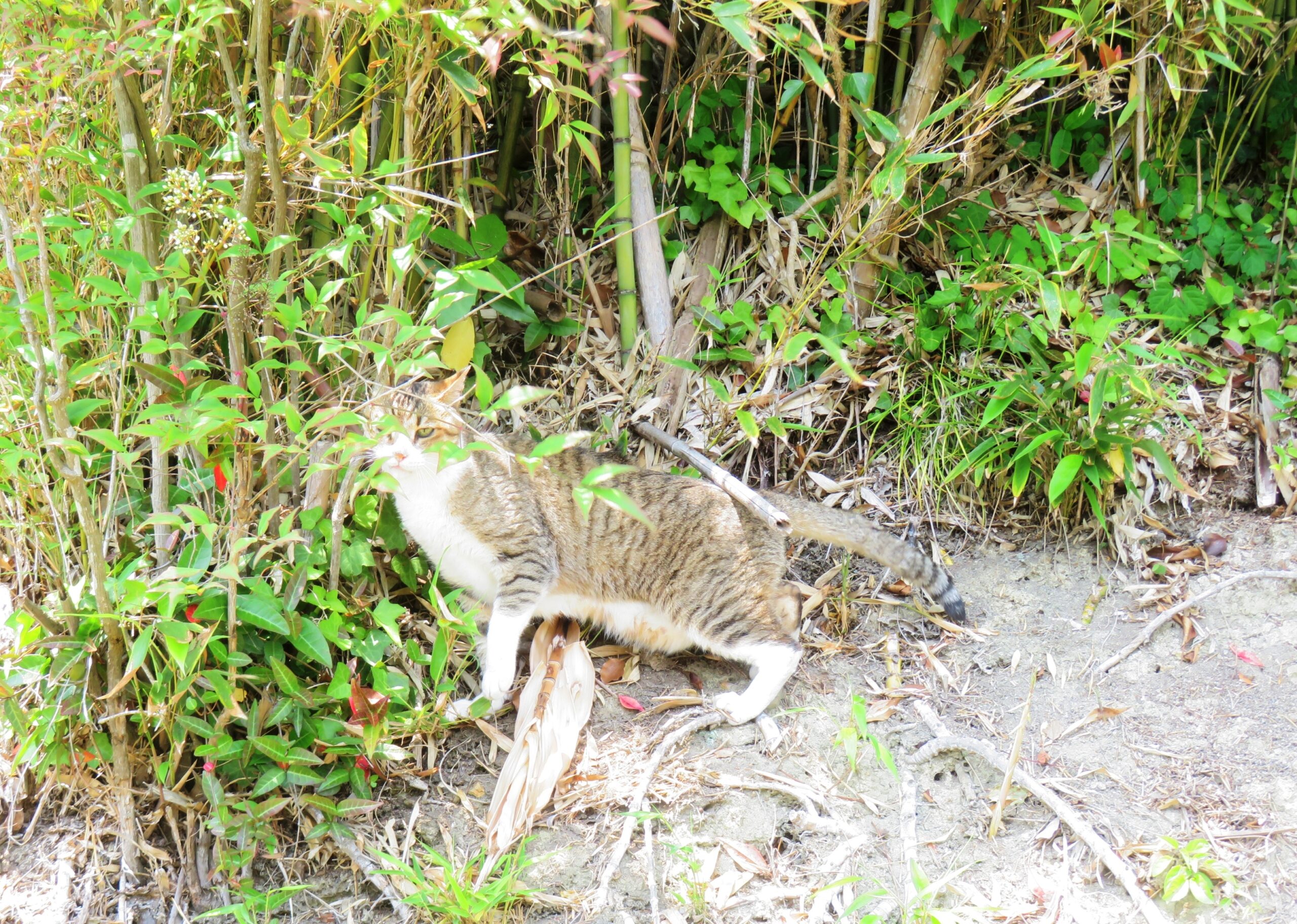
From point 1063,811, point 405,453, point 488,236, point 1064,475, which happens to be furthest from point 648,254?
point 1063,811

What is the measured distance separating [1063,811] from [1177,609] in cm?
105

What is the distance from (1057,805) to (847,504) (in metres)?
1.42

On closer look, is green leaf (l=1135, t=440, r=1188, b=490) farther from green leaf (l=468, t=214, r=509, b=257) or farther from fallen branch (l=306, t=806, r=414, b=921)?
fallen branch (l=306, t=806, r=414, b=921)

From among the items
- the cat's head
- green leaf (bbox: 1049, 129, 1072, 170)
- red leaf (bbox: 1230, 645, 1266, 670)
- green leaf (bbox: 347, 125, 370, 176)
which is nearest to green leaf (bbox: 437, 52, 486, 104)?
green leaf (bbox: 347, 125, 370, 176)

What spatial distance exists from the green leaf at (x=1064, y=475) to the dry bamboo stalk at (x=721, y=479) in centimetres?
90

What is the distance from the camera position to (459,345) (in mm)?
3406

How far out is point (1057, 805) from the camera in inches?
112

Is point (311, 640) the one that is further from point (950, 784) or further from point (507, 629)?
point (950, 784)

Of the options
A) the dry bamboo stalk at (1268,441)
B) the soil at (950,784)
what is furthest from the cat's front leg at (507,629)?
the dry bamboo stalk at (1268,441)

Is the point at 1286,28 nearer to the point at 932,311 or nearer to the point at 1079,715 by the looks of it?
the point at 932,311

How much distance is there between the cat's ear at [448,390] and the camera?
3.29m

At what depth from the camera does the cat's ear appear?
3287 mm

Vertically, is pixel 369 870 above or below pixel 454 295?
below

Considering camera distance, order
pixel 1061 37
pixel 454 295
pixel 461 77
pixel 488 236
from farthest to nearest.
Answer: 1. pixel 488 236
2. pixel 1061 37
3. pixel 461 77
4. pixel 454 295
